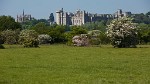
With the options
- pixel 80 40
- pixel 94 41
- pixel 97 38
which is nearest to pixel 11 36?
pixel 97 38

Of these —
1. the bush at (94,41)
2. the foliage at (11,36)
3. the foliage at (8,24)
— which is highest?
the foliage at (8,24)

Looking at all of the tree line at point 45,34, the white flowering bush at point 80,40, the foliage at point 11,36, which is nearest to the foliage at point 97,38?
the tree line at point 45,34

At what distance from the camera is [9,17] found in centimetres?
11381

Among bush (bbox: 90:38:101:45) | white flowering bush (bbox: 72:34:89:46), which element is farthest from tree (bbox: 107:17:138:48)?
bush (bbox: 90:38:101:45)

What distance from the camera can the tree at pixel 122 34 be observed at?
56.5 metres

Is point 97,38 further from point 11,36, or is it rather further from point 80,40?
point 11,36

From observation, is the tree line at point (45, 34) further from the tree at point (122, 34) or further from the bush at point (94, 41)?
the tree at point (122, 34)

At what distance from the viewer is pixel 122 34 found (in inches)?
2228

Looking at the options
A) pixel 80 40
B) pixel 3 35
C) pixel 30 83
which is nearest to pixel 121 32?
pixel 80 40

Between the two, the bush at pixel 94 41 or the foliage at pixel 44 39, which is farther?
the foliage at pixel 44 39

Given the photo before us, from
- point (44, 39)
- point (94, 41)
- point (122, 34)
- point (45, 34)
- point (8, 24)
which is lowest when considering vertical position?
point (94, 41)

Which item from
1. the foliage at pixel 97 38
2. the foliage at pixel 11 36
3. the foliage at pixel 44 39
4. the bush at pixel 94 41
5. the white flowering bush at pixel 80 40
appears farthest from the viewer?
the foliage at pixel 44 39

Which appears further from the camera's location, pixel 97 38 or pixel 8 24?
pixel 8 24

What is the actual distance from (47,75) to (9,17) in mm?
99040
